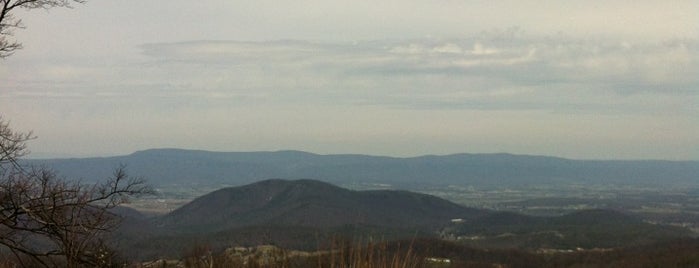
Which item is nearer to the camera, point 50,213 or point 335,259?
point 335,259

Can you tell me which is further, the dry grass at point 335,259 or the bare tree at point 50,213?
the bare tree at point 50,213

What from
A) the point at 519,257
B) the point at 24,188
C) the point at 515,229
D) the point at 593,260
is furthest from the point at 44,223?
the point at 515,229

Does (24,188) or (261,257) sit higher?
(24,188)

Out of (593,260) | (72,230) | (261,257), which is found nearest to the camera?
(261,257)

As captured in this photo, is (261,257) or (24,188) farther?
(24,188)

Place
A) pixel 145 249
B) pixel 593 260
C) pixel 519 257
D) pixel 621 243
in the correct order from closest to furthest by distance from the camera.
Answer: pixel 593 260 → pixel 519 257 → pixel 145 249 → pixel 621 243

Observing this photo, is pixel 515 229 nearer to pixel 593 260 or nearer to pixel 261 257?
pixel 593 260

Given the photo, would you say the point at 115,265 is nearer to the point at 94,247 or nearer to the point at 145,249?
the point at 94,247

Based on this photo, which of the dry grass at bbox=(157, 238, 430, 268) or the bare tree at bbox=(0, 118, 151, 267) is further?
the bare tree at bbox=(0, 118, 151, 267)

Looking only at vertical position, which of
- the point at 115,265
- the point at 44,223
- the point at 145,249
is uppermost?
the point at 44,223
